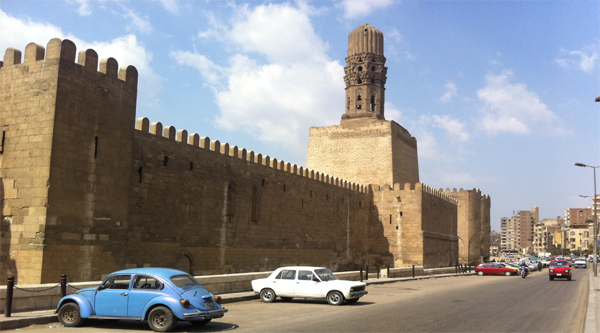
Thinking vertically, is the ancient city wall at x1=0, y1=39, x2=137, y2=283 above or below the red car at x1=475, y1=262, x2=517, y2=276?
above

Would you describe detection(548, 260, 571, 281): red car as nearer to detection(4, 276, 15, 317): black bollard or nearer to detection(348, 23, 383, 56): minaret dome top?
detection(348, 23, 383, 56): minaret dome top

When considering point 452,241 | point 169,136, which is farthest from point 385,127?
point 169,136

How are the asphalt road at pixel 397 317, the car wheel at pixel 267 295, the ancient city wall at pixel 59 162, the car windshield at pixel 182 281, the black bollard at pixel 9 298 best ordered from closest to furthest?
1. the car windshield at pixel 182 281
2. the black bollard at pixel 9 298
3. the asphalt road at pixel 397 317
4. the ancient city wall at pixel 59 162
5. the car wheel at pixel 267 295

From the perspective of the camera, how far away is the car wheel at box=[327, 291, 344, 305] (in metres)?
12.4

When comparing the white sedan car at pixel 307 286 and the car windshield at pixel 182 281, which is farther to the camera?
the white sedan car at pixel 307 286

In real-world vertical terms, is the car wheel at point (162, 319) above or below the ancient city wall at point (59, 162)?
below

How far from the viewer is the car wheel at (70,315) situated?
8328mm

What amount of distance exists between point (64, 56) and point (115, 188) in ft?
11.8

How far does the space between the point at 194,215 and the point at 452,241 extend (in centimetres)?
2537

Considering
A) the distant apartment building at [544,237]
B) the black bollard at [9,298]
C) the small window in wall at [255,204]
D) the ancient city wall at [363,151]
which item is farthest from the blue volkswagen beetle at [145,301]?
the distant apartment building at [544,237]

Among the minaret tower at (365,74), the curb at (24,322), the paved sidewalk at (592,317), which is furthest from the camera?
the minaret tower at (365,74)

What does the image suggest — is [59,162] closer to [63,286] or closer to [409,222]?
[63,286]

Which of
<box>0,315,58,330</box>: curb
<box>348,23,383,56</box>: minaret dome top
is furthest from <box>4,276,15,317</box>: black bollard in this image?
<box>348,23,383,56</box>: minaret dome top

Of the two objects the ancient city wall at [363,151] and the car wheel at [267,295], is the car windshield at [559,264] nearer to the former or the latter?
the ancient city wall at [363,151]
